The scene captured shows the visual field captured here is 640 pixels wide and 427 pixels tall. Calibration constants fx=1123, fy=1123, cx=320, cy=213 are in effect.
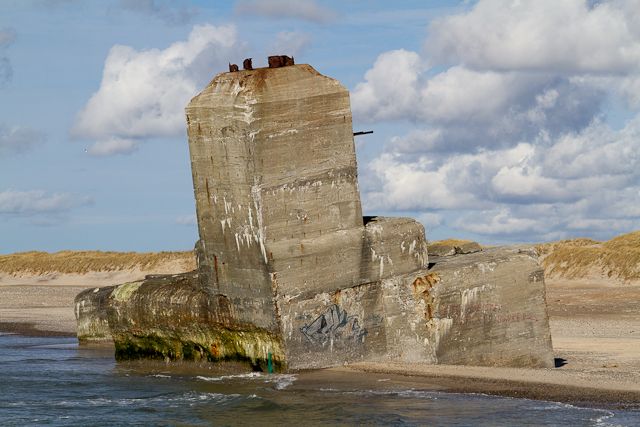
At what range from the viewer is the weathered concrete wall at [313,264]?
45.6 feet

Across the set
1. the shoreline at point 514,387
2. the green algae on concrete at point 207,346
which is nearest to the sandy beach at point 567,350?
the shoreline at point 514,387

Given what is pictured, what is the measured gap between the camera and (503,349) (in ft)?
50.2

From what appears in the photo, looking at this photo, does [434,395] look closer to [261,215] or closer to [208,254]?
[261,215]

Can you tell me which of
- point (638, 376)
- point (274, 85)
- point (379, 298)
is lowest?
point (638, 376)

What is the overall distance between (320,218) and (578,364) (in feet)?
14.0

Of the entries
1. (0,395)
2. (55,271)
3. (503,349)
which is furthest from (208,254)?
(55,271)

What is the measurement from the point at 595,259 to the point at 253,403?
1818 centimetres

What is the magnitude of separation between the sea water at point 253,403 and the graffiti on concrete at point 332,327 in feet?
1.61

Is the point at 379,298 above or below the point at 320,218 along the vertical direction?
below

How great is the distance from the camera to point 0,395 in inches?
576

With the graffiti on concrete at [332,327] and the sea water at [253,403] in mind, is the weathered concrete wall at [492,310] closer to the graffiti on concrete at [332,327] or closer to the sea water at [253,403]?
the graffiti on concrete at [332,327]

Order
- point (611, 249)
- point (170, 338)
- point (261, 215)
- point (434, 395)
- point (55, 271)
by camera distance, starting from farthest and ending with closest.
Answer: point (55, 271) < point (611, 249) < point (170, 338) < point (261, 215) < point (434, 395)

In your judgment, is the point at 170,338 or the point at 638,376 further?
the point at 170,338

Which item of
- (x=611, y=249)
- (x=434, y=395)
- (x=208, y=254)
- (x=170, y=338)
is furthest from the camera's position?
(x=611, y=249)
